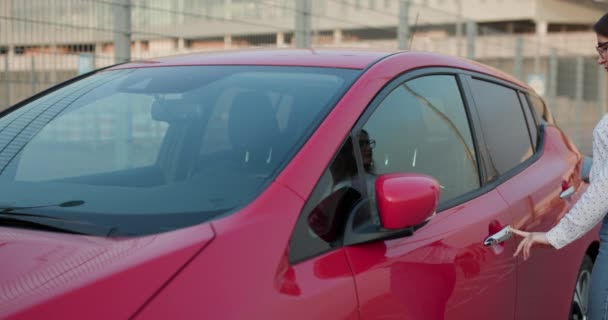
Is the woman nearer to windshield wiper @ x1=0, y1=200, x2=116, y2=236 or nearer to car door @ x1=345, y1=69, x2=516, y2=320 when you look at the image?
car door @ x1=345, y1=69, x2=516, y2=320

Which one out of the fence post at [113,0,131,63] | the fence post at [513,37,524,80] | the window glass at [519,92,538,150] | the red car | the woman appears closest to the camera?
the red car

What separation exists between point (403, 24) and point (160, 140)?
7609 millimetres

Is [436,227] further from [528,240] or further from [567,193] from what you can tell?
[567,193]

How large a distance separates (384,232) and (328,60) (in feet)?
2.58

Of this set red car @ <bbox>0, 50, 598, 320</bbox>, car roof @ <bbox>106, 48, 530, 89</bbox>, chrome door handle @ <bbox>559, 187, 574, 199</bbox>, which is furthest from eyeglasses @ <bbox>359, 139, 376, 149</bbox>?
chrome door handle @ <bbox>559, 187, 574, 199</bbox>

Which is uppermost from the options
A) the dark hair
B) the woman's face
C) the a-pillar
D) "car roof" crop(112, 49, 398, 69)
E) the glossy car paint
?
the a-pillar

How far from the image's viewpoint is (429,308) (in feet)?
8.43

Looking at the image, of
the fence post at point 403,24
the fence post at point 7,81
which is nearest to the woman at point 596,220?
the fence post at point 7,81

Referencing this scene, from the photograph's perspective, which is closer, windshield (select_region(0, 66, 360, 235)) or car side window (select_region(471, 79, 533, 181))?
windshield (select_region(0, 66, 360, 235))

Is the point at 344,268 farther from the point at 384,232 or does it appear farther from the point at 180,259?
the point at 180,259

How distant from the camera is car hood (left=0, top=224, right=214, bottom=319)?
1.79 meters

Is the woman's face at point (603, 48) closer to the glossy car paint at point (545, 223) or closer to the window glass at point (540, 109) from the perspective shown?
Result: the glossy car paint at point (545, 223)

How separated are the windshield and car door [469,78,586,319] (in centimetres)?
100

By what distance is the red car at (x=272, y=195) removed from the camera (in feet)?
6.44
